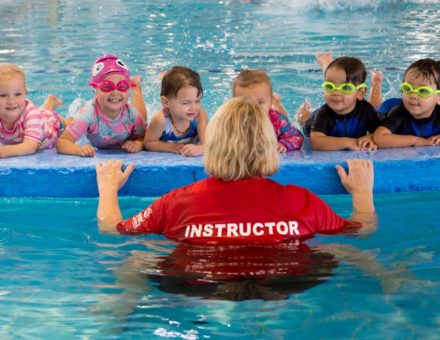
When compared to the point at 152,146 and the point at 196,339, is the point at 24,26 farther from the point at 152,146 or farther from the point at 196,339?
the point at 196,339

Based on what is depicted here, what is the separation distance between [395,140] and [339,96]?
0.46 m

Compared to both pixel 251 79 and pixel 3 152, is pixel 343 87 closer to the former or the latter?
pixel 251 79

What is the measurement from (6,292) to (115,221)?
0.72m

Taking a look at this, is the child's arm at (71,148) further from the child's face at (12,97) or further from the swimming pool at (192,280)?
the child's face at (12,97)

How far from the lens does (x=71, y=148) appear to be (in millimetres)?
5008

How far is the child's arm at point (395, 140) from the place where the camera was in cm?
496

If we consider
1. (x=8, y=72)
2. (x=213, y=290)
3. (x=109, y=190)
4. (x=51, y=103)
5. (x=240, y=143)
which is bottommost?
(x=213, y=290)

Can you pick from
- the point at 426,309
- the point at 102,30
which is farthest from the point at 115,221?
the point at 102,30

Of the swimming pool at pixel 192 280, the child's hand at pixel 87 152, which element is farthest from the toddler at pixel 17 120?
the child's hand at pixel 87 152

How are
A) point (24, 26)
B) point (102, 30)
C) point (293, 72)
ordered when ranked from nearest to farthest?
point (293, 72) → point (102, 30) → point (24, 26)

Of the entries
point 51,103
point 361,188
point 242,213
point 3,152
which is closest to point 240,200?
point 242,213

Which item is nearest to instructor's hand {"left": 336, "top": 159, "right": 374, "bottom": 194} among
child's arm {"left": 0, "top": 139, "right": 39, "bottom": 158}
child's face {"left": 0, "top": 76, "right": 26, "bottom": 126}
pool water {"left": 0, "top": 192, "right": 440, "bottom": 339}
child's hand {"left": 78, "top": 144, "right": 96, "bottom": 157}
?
pool water {"left": 0, "top": 192, "right": 440, "bottom": 339}

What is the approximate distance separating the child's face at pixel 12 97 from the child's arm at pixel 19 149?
0.67 ft

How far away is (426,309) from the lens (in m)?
3.45
